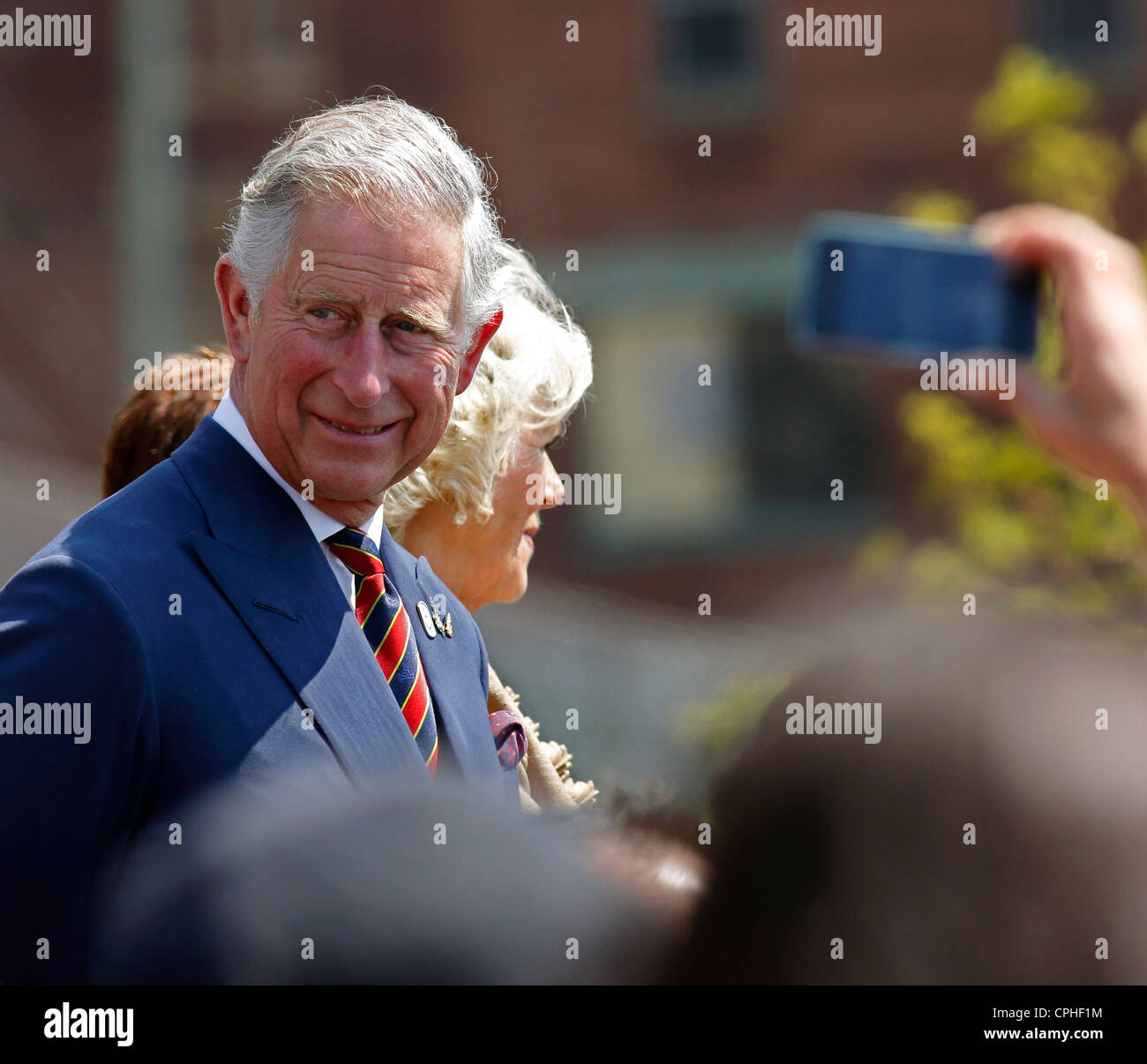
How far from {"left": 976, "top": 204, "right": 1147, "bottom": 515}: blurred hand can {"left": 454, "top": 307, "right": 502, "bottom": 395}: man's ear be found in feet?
3.64

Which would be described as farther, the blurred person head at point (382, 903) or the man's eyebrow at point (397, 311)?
the man's eyebrow at point (397, 311)

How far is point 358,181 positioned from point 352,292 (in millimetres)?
133

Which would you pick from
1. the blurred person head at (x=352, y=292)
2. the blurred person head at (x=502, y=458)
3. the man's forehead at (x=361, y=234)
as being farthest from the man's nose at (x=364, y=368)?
the blurred person head at (x=502, y=458)

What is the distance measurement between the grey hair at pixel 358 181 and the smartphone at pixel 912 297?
2.41 feet

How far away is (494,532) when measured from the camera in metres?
2.81

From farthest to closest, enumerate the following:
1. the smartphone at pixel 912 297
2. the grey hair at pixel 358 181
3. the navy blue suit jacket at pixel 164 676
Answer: the grey hair at pixel 358 181 < the navy blue suit jacket at pixel 164 676 < the smartphone at pixel 912 297

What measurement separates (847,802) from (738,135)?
12353mm

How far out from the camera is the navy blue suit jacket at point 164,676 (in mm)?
1663

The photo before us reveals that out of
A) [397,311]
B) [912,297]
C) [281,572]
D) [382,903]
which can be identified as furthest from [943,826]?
[397,311]

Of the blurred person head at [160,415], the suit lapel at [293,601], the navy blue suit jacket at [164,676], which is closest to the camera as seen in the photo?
the navy blue suit jacket at [164,676]

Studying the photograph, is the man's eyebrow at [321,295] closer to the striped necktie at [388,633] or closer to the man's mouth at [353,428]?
the man's mouth at [353,428]
